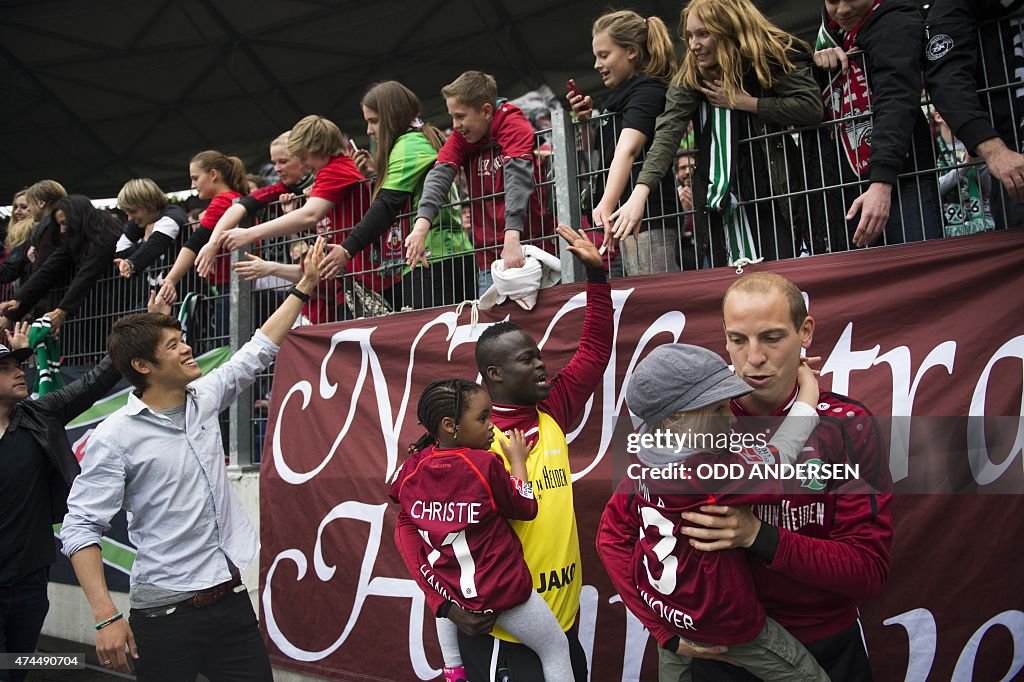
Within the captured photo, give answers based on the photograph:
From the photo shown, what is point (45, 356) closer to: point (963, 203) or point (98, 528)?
point (98, 528)

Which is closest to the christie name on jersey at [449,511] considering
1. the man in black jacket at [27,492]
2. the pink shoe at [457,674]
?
the pink shoe at [457,674]

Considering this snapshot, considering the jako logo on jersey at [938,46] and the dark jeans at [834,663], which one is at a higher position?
the jako logo on jersey at [938,46]

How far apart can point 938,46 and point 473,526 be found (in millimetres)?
2548

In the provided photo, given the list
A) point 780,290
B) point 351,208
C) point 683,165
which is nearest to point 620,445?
point 780,290

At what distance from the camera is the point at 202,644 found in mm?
3020

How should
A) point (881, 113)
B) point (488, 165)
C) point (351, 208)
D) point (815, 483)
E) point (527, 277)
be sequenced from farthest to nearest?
point (351, 208), point (488, 165), point (527, 277), point (881, 113), point (815, 483)

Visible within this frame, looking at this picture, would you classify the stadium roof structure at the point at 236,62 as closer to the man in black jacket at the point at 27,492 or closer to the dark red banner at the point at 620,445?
the dark red banner at the point at 620,445

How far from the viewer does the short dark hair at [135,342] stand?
126 inches

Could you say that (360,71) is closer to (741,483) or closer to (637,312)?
(637,312)

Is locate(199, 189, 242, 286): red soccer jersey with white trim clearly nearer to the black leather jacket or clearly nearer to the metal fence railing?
the metal fence railing

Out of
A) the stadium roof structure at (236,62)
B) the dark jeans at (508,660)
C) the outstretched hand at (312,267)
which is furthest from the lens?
the stadium roof structure at (236,62)

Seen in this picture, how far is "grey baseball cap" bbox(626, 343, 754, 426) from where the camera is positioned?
71.9 inches

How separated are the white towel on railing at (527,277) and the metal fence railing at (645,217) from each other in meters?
0.10

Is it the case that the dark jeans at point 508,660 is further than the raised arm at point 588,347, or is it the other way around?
the raised arm at point 588,347
